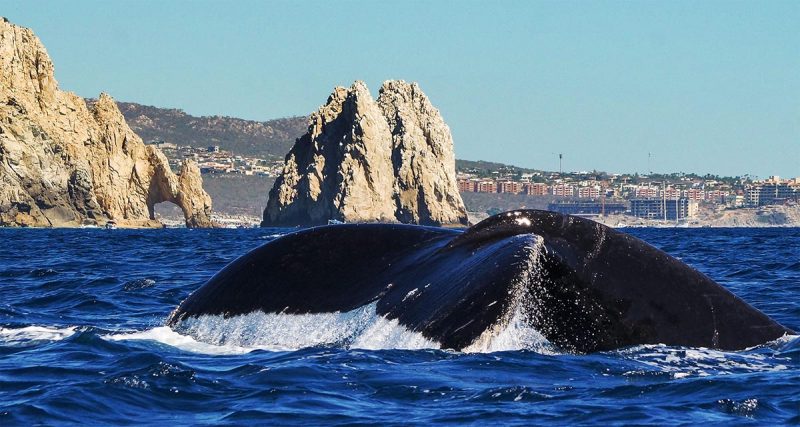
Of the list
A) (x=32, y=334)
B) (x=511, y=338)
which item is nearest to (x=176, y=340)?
(x=32, y=334)

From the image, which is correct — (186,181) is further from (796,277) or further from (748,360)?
(748,360)

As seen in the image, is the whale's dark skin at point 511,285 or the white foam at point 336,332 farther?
the whale's dark skin at point 511,285

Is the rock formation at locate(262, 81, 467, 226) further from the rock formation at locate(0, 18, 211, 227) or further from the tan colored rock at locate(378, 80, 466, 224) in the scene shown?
the rock formation at locate(0, 18, 211, 227)

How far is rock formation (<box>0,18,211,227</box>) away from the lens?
105250 millimetres

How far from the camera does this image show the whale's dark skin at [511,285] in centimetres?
759

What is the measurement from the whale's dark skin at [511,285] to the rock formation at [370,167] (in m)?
124

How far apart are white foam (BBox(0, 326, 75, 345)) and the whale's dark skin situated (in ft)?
8.47

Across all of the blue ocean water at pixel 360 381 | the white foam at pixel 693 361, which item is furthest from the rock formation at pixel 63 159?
the white foam at pixel 693 361

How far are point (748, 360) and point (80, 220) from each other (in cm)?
10715

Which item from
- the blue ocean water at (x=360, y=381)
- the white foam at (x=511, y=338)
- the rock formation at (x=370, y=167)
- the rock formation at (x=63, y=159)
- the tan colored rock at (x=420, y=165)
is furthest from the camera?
the tan colored rock at (x=420, y=165)

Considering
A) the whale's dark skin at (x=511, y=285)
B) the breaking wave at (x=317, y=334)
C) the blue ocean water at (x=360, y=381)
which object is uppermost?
the whale's dark skin at (x=511, y=285)

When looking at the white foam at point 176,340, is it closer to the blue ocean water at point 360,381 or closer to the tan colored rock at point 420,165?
the blue ocean water at point 360,381

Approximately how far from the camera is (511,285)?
747cm

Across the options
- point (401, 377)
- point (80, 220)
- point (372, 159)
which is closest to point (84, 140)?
point (80, 220)
